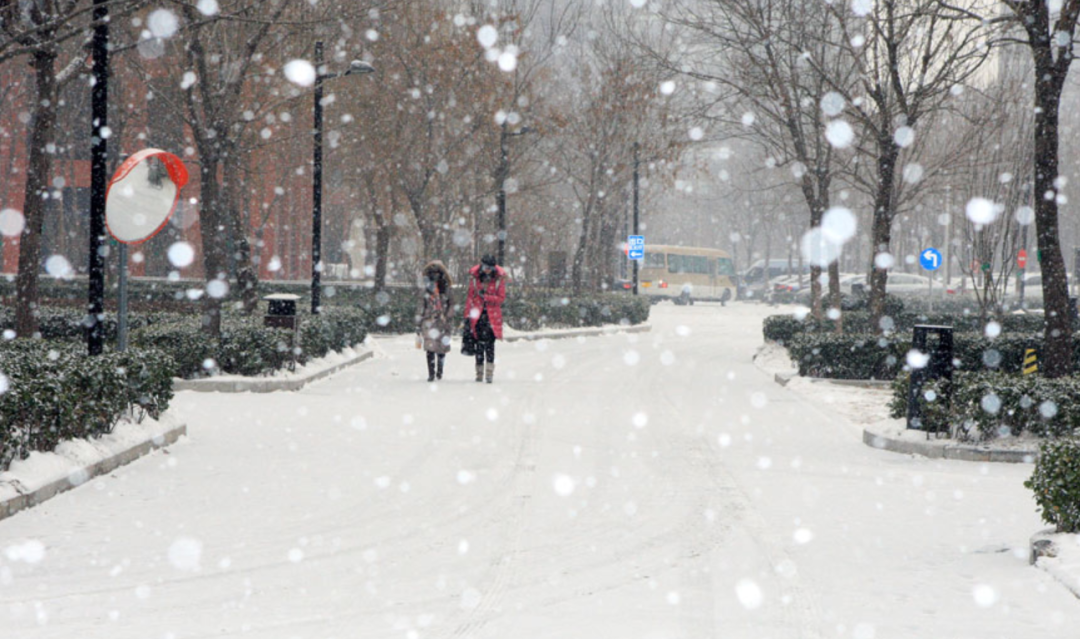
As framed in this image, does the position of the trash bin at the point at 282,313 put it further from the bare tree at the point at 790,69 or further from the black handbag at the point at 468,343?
the bare tree at the point at 790,69

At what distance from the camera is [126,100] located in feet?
103

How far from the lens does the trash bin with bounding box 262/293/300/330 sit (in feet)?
54.6

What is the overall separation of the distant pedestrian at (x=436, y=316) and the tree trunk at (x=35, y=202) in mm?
5277

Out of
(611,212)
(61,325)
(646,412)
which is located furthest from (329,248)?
(646,412)

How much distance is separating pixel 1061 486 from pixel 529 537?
299 centimetres

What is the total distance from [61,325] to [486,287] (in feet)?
25.5

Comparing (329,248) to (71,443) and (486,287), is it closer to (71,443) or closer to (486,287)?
(486,287)

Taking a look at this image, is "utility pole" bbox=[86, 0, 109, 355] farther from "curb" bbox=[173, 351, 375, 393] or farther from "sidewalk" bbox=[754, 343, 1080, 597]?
"sidewalk" bbox=[754, 343, 1080, 597]

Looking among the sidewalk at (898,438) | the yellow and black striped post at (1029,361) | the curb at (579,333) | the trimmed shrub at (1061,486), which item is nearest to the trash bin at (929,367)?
the sidewalk at (898,438)

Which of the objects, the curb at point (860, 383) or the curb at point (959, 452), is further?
the curb at point (860, 383)

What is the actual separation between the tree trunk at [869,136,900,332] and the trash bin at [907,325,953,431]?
7.37 meters

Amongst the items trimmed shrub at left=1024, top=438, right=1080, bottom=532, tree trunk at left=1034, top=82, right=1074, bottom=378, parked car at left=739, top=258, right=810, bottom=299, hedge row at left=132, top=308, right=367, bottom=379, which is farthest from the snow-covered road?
parked car at left=739, top=258, right=810, bottom=299

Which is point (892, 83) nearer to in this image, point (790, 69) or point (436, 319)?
point (790, 69)

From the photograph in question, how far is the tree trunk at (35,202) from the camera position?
Answer: 48.7ft
